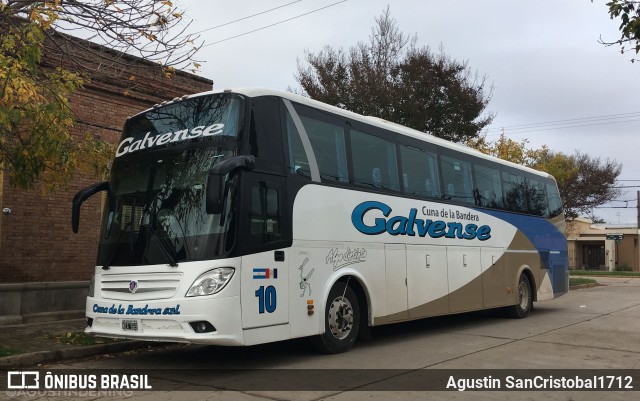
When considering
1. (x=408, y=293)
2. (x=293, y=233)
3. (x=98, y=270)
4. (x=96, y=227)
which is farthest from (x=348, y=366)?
(x=96, y=227)

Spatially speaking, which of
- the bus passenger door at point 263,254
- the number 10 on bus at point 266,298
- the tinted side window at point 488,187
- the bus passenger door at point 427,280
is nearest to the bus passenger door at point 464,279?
the bus passenger door at point 427,280

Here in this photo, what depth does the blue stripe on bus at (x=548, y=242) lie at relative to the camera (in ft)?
49.1

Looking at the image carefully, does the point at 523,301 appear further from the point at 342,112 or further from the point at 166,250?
the point at 166,250

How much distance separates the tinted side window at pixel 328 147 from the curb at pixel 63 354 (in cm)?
426

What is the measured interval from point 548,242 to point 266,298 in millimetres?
11091

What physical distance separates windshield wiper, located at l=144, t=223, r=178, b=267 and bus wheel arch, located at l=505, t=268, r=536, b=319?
982 centimetres

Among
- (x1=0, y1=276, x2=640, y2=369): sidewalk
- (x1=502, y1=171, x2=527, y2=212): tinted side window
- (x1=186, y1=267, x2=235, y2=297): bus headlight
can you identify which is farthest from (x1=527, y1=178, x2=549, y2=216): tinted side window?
(x1=186, y1=267, x2=235, y2=297): bus headlight

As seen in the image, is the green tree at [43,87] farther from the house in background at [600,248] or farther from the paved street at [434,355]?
the house in background at [600,248]

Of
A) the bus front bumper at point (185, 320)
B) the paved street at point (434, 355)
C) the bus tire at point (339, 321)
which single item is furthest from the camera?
the bus tire at point (339, 321)

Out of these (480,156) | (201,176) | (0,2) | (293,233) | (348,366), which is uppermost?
(0,2)

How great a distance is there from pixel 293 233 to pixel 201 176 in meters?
1.52

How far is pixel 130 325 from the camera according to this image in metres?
7.61

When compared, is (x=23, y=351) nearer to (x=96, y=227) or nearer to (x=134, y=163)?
(x=134, y=163)

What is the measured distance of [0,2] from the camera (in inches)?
331
